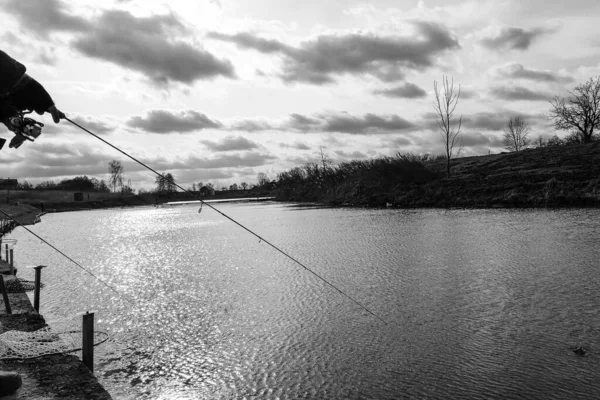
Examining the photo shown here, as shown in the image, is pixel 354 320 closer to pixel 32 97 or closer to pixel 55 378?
pixel 55 378

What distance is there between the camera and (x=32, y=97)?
16.6 ft

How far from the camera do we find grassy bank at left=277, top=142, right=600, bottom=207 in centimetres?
3541

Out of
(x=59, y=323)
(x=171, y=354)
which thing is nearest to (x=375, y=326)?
(x=171, y=354)

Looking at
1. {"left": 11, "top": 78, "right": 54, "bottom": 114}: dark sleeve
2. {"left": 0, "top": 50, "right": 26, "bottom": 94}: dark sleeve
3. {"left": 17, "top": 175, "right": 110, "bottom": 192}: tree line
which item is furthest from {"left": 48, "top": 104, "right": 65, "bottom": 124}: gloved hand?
{"left": 17, "top": 175, "right": 110, "bottom": 192}: tree line

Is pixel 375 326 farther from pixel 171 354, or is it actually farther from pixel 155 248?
pixel 155 248

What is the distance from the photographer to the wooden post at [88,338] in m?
6.49

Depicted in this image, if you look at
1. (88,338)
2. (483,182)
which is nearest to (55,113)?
(88,338)

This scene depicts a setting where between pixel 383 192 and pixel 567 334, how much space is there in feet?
149

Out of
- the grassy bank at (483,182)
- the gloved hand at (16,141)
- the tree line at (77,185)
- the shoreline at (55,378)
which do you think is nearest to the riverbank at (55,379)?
the shoreline at (55,378)

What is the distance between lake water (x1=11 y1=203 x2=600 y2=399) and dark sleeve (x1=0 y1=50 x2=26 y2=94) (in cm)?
412

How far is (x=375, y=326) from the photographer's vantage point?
8.53 meters

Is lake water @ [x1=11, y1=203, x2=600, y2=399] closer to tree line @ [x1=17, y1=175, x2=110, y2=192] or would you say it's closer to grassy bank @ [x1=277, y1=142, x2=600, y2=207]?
grassy bank @ [x1=277, y1=142, x2=600, y2=207]

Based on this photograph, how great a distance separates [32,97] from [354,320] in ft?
21.9

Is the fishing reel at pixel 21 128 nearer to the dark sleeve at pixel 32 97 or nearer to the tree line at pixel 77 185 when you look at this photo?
the dark sleeve at pixel 32 97
